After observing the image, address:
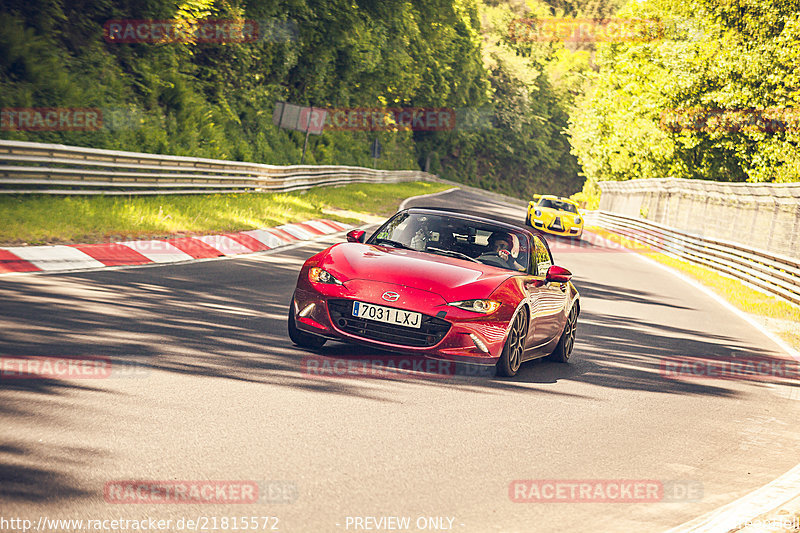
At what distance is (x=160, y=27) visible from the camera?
90.8ft

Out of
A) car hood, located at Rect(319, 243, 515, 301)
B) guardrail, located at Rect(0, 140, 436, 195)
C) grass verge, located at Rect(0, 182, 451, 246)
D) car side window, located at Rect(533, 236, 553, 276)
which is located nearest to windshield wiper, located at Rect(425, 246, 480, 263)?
car hood, located at Rect(319, 243, 515, 301)

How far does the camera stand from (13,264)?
10852 mm

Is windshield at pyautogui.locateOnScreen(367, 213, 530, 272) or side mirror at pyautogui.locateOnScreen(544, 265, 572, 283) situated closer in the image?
windshield at pyautogui.locateOnScreen(367, 213, 530, 272)

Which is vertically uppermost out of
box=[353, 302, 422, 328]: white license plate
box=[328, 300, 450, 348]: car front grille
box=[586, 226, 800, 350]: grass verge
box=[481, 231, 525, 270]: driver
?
box=[481, 231, 525, 270]: driver

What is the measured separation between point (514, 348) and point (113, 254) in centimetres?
677

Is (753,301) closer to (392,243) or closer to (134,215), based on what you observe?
(134,215)

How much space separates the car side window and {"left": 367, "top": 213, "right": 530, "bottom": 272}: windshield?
0.14 meters

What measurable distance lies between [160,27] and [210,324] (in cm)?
2080

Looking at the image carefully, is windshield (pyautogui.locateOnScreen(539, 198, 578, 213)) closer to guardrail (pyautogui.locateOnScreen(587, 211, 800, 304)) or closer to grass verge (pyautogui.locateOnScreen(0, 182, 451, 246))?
guardrail (pyautogui.locateOnScreen(587, 211, 800, 304))

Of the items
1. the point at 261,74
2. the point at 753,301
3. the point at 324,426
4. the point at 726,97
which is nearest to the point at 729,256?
the point at 753,301

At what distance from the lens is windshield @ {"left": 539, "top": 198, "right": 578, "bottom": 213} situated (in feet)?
113

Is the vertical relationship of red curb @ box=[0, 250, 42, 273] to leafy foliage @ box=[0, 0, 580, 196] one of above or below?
below

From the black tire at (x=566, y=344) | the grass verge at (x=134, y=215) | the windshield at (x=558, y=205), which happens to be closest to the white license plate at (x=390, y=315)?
the black tire at (x=566, y=344)

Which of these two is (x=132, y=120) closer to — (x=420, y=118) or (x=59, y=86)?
(x=59, y=86)
